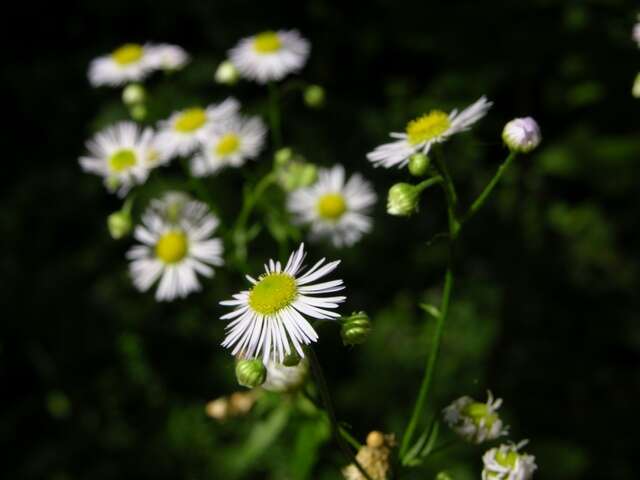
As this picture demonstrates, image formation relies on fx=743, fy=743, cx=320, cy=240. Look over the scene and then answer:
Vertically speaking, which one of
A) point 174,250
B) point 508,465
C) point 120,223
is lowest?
point 508,465

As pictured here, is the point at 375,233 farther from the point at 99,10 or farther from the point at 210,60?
the point at 99,10

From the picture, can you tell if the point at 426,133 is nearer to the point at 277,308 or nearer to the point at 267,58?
the point at 277,308

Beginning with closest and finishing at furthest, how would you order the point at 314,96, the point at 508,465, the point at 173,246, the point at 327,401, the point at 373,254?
1. the point at 327,401
2. the point at 508,465
3. the point at 173,246
4. the point at 314,96
5. the point at 373,254

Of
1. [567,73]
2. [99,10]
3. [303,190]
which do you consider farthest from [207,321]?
[567,73]

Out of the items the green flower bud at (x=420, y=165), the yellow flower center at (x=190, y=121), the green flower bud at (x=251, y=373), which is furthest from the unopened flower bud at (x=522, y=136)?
the yellow flower center at (x=190, y=121)

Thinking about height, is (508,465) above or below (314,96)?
below

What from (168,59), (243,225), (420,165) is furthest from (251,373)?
(168,59)
